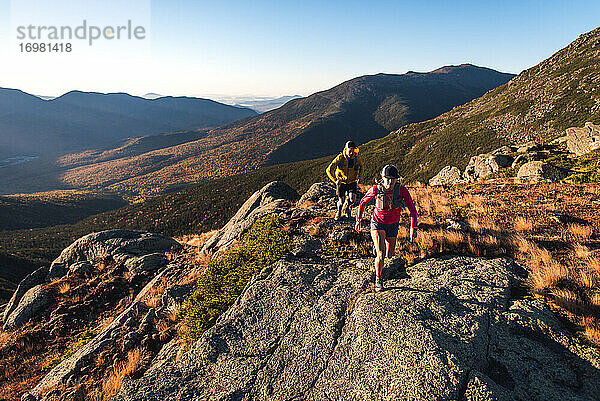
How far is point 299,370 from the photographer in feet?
14.6

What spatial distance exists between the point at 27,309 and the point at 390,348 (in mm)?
14291

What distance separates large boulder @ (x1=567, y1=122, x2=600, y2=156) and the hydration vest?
26185 millimetres

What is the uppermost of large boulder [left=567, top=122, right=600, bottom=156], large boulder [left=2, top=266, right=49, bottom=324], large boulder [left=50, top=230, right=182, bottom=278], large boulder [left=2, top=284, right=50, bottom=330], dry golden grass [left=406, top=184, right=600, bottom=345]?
large boulder [left=567, top=122, right=600, bottom=156]

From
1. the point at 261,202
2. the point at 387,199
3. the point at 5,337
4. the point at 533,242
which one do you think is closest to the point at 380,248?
the point at 387,199

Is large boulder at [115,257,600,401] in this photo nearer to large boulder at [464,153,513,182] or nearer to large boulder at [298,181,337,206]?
large boulder at [298,181,337,206]

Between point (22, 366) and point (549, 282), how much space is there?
46.2 ft

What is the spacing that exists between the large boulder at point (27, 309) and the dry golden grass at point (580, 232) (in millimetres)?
18852

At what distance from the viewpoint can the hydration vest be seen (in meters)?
5.83

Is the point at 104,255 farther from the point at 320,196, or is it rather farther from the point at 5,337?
the point at 320,196

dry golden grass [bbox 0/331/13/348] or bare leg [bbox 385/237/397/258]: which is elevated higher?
bare leg [bbox 385/237/397/258]

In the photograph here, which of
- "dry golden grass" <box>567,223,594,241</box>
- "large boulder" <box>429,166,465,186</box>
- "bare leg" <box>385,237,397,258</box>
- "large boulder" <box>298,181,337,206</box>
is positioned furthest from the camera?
"large boulder" <box>429,166,465,186</box>

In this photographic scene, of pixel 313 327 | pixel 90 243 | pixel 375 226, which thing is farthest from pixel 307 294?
pixel 90 243

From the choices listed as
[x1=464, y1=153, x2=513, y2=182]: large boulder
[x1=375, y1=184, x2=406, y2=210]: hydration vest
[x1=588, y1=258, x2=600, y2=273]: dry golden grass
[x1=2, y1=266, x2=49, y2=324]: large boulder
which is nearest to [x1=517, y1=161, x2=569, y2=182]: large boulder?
[x1=464, y1=153, x2=513, y2=182]: large boulder

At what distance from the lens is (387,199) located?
19.2ft
